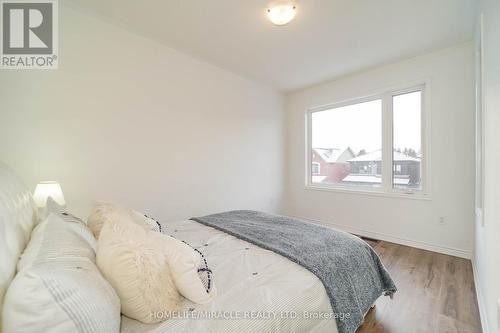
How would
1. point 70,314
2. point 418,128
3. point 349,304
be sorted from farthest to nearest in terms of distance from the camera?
point 418,128 → point 349,304 → point 70,314

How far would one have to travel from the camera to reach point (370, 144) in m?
3.46

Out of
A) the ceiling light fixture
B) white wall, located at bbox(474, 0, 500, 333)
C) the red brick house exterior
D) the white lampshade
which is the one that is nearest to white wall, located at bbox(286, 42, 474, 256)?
the red brick house exterior

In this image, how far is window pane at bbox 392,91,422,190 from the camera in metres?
3.00

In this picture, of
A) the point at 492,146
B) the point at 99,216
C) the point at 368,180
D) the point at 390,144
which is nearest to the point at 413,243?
the point at 368,180

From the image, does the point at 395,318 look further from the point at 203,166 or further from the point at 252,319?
the point at 203,166

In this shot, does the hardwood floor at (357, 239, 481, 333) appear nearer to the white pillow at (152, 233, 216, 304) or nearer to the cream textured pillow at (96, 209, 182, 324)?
the white pillow at (152, 233, 216, 304)

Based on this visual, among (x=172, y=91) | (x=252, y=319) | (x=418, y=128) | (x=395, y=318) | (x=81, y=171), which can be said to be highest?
(x=172, y=91)

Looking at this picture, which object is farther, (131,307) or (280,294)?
(280,294)

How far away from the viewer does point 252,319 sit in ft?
2.93

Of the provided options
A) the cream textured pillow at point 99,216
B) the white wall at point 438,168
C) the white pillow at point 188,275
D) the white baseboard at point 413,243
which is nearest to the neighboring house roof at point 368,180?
the white wall at point 438,168

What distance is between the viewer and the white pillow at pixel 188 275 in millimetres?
951

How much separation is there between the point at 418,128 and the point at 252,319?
132 inches

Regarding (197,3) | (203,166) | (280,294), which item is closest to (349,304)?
(280,294)

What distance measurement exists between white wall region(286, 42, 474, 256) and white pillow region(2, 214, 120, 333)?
11.6ft
